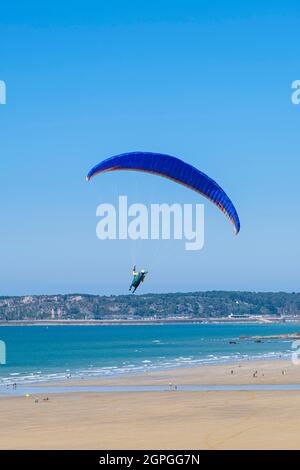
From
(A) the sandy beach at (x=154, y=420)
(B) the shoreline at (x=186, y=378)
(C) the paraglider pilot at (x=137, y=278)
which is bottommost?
(A) the sandy beach at (x=154, y=420)

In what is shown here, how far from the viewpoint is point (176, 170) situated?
32.3 m

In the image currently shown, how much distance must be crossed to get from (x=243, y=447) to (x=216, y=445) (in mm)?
795

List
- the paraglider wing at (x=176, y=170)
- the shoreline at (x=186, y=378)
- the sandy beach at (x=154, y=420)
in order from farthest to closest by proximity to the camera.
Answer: the shoreline at (x=186, y=378)
the paraglider wing at (x=176, y=170)
the sandy beach at (x=154, y=420)

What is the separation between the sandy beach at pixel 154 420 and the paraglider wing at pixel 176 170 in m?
7.11

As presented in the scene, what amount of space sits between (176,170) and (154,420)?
9034mm

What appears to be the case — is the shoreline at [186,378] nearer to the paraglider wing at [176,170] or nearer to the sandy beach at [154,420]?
the sandy beach at [154,420]

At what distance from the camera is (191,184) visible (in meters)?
32.5

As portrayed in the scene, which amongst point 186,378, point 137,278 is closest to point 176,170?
point 137,278

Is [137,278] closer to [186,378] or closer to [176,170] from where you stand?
[176,170]

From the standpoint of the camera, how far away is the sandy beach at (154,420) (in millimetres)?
25391

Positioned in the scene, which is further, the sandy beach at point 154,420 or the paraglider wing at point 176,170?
the paraglider wing at point 176,170

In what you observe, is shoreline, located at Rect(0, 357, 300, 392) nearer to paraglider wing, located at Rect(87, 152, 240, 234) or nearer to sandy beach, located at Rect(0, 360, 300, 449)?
sandy beach, located at Rect(0, 360, 300, 449)

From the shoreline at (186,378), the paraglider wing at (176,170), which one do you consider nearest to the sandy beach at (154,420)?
the shoreline at (186,378)
